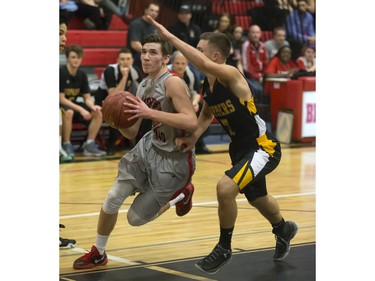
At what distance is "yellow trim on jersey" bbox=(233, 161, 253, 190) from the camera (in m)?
5.24

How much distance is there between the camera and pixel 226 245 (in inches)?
209

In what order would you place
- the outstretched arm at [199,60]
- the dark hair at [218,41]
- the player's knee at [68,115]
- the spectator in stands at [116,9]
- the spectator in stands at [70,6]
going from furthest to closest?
the spectator in stands at [116,9] < the spectator in stands at [70,6] < the player's knee at [68,115] < the dark hair at [218,41] < the outstretched arm at [199,60]

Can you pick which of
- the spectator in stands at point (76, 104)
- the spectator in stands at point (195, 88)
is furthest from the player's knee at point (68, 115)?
the spectator in stands at point (195, 88)

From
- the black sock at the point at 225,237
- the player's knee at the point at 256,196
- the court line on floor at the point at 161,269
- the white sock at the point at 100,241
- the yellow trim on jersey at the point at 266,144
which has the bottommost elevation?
the court line on floor at the point at 161,269

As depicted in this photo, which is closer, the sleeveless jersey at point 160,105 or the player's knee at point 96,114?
the sleeveless jersey at point 160,105

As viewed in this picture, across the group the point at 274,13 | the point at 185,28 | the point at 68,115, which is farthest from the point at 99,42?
the point at 274,13

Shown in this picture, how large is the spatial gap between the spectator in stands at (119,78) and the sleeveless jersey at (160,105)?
5.75 meters

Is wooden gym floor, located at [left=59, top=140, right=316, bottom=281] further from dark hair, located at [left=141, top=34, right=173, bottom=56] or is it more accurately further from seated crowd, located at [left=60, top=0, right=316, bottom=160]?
dark hair, located at [left=141, top=34, right=173, bottom=56]

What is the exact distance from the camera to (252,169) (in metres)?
5.33

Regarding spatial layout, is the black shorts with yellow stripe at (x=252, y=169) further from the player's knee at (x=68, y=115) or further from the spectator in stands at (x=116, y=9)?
the spectator in stands at (x=116, y=9)

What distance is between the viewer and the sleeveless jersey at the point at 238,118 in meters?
5.36
